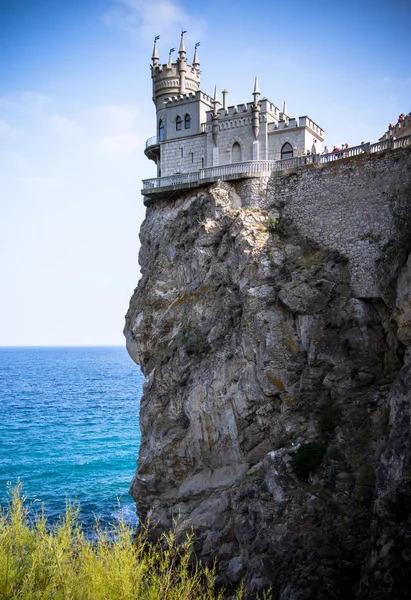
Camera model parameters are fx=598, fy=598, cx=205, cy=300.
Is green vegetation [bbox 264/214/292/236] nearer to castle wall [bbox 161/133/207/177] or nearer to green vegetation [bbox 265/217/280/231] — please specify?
green vegetation [bbox 265/217/280/231]

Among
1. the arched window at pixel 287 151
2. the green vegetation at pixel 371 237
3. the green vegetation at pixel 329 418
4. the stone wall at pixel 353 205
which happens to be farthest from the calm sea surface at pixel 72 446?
the arched window at pixel 287 151

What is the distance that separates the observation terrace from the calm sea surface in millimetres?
18429

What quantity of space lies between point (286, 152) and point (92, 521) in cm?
2330

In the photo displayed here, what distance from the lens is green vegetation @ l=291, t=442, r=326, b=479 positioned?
75.2 feet

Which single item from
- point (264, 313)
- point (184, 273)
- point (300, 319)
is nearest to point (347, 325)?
point (300, 319)

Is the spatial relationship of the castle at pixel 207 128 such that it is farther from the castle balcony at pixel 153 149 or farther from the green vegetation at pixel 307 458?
the green vegetation at pixel 307 458

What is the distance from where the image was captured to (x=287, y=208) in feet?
95.7

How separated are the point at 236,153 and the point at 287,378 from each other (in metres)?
13.8

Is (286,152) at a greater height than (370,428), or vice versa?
(286,152)

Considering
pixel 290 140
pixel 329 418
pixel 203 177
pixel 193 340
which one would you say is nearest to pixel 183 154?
pixel 203 177

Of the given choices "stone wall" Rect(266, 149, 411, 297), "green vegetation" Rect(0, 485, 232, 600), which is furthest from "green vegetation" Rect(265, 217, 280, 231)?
"green vegetation" Rect(0, 485, 232, 600)

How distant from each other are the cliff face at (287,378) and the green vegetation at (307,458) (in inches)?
2.2

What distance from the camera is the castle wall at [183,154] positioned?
34.0m

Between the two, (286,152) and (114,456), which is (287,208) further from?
(114,456)
